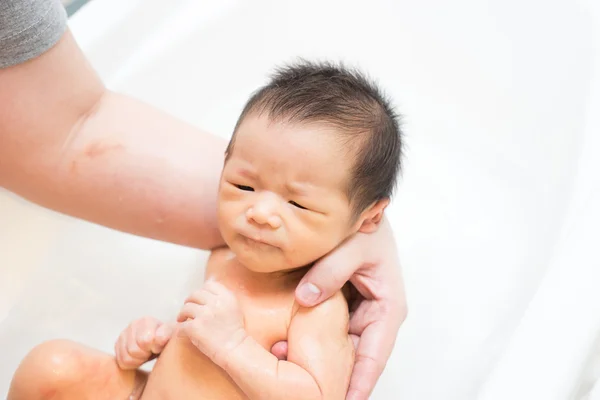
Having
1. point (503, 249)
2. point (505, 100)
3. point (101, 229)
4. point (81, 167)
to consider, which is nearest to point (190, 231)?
point (81, 167)

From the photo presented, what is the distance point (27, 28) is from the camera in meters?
0.78

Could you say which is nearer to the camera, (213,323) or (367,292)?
(213,323)

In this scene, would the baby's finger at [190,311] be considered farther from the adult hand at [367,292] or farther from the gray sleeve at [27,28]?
the gray sleeve at [27,28]

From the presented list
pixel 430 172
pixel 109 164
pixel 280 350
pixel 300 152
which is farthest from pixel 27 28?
pixel 430 172

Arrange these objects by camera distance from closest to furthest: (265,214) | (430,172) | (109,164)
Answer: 1. (265,214)
2. (109,164)
3. (430,172)

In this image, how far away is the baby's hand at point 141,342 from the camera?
797mm

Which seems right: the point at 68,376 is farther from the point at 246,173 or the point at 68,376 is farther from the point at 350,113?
the point at 350,113

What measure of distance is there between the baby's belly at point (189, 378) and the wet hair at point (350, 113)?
9.1 inches

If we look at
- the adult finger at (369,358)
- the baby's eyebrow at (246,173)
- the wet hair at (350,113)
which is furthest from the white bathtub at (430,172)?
the baby's eyebrow at (246,173)

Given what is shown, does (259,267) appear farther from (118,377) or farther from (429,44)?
(429,44)

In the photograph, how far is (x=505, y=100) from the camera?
1.38m

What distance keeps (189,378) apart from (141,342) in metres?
0.08

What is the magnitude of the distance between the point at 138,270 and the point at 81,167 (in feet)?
1.17

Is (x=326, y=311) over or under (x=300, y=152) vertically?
under
